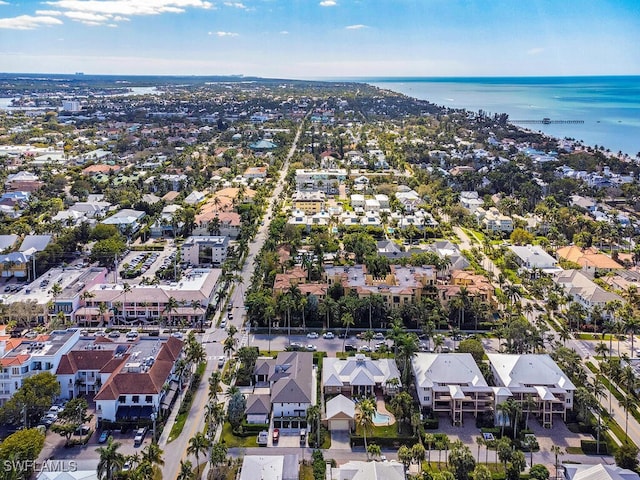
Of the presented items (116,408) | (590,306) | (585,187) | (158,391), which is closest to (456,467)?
(158,391)

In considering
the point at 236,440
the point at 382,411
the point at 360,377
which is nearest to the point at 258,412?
the point at 236,440

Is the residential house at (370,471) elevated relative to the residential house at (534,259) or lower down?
lower down

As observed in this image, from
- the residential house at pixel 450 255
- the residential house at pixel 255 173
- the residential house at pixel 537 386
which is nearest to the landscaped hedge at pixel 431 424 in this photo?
the residential house at pixel 537 386

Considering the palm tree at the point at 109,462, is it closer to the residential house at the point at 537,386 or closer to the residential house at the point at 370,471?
the residential house at the point at 370,471

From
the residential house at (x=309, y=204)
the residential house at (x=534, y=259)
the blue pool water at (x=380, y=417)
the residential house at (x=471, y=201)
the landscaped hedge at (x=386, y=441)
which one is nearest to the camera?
the landscaped hedge at (x=386, y=441)

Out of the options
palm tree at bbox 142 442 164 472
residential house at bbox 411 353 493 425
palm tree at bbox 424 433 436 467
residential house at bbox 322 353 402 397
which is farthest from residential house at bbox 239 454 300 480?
residential house at bbox 411 353 493 425

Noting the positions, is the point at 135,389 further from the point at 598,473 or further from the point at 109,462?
the point at 598,473
